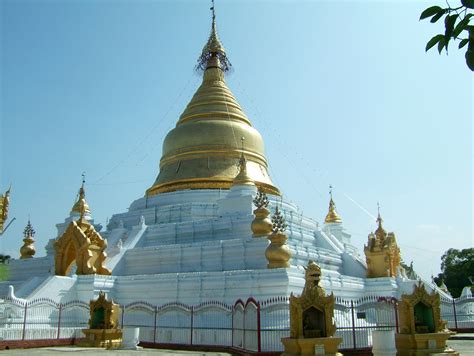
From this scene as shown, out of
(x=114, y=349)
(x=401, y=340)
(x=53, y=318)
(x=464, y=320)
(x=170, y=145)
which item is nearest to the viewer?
(x=401, y=340)

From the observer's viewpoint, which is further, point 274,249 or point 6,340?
point 274,249

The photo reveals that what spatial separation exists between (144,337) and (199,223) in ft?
34.1

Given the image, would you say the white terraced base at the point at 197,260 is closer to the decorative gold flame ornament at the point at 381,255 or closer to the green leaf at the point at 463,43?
the decorative gold flame ornament at the point at 381,255

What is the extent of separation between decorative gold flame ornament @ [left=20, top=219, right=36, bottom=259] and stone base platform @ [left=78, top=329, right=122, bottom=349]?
15537 millimetres

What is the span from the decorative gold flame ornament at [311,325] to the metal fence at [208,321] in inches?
54.2

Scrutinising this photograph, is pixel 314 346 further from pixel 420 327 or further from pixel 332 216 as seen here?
pixel 332 216

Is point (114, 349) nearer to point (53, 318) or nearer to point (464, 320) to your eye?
point (53, 318)

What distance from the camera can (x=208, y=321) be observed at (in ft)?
58.2

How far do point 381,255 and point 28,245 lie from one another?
20255 millimetres

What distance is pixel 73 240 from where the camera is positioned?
24.0 m

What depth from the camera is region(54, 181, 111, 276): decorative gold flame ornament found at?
23.4m

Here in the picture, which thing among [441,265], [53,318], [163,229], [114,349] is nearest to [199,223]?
[163,229]

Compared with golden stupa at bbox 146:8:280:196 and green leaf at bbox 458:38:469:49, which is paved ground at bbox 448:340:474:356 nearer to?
green leaf at bbox 458:38:469:49

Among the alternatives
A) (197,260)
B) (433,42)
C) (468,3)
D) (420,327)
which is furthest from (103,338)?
(468,3)
